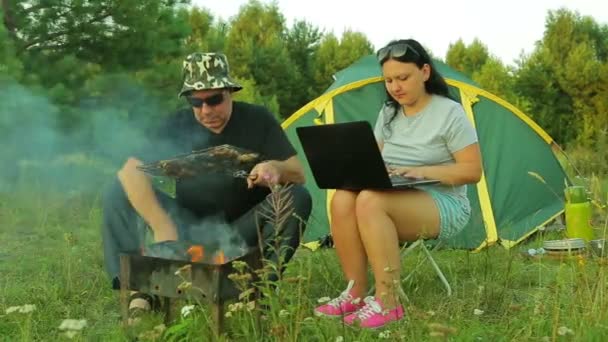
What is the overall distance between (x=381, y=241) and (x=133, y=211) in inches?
37.0

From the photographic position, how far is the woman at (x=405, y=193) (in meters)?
3.06

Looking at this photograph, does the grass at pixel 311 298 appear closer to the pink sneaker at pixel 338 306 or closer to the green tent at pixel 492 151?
the pink sneaker at pixel 338 306

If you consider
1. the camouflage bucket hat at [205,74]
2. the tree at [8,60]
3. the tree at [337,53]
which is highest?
the tree at [337,53]

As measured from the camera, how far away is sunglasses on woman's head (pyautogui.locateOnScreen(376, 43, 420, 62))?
131 inches

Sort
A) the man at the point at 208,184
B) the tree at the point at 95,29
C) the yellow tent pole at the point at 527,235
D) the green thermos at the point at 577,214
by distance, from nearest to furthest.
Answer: the man at the point at 208,184 → the green thermos at the point at 577,214 → the yellow tent pole at the point at 527,235 → the tree at the point at 95,29

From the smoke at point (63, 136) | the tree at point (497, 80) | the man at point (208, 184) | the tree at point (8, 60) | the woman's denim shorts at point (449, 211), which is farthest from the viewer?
the tree at point (497, 80)

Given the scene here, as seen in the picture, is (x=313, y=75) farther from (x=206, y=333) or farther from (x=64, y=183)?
(x=206, y=333)

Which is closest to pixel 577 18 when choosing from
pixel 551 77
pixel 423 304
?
pixel 551 77

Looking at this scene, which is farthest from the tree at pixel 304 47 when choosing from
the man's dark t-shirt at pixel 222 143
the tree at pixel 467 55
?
the man's dark t-shirt at pixel 222 143

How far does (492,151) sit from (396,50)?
255 cm

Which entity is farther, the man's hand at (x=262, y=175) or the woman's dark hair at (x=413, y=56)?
the woman's dark hair at (x=413, y=56)

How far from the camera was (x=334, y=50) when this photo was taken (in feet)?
45.1

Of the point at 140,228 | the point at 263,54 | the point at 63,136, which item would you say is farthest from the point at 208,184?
the point at 263,54

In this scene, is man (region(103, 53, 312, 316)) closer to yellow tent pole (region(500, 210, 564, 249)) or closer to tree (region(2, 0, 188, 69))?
yellow tent pole (region(500, 210, 564, 249))
